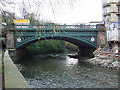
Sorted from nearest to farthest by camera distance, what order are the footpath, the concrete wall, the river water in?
the concrete wall, the river water, the footpath

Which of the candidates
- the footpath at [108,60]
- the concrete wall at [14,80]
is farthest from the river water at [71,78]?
the concrete wall at [14,80]

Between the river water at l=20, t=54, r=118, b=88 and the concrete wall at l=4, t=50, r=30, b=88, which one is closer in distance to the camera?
the concrete wall at l=4, t=50, r=30, b=88

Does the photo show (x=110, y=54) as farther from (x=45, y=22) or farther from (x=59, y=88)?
(x=45, y=22)

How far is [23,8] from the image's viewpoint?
11.5ft

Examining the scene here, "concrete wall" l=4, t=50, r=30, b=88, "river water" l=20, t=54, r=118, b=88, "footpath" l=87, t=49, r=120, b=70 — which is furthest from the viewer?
"footpath" l=87, t=49, r=120, b=70

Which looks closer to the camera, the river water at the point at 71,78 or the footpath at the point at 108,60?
the river water at the point at 71,78

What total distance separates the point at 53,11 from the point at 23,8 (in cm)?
114

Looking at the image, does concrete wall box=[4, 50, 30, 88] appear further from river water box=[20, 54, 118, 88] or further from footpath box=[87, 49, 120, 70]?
footpath box=[87, 49, 120, 70]

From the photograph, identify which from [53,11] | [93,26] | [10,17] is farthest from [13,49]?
[53,11]

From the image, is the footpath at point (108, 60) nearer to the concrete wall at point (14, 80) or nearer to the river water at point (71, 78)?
the river water at point (71, 78)

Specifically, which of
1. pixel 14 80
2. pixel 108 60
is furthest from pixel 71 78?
pixel 14 80

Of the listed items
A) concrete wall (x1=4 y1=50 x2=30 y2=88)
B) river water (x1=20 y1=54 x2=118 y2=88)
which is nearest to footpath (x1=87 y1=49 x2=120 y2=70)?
river water (x1=20 y1=54 x2=118 y2=88)

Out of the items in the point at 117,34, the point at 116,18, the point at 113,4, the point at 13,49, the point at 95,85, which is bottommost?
the point at 95,85

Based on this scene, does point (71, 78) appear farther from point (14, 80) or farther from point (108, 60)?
point (14, 80)
